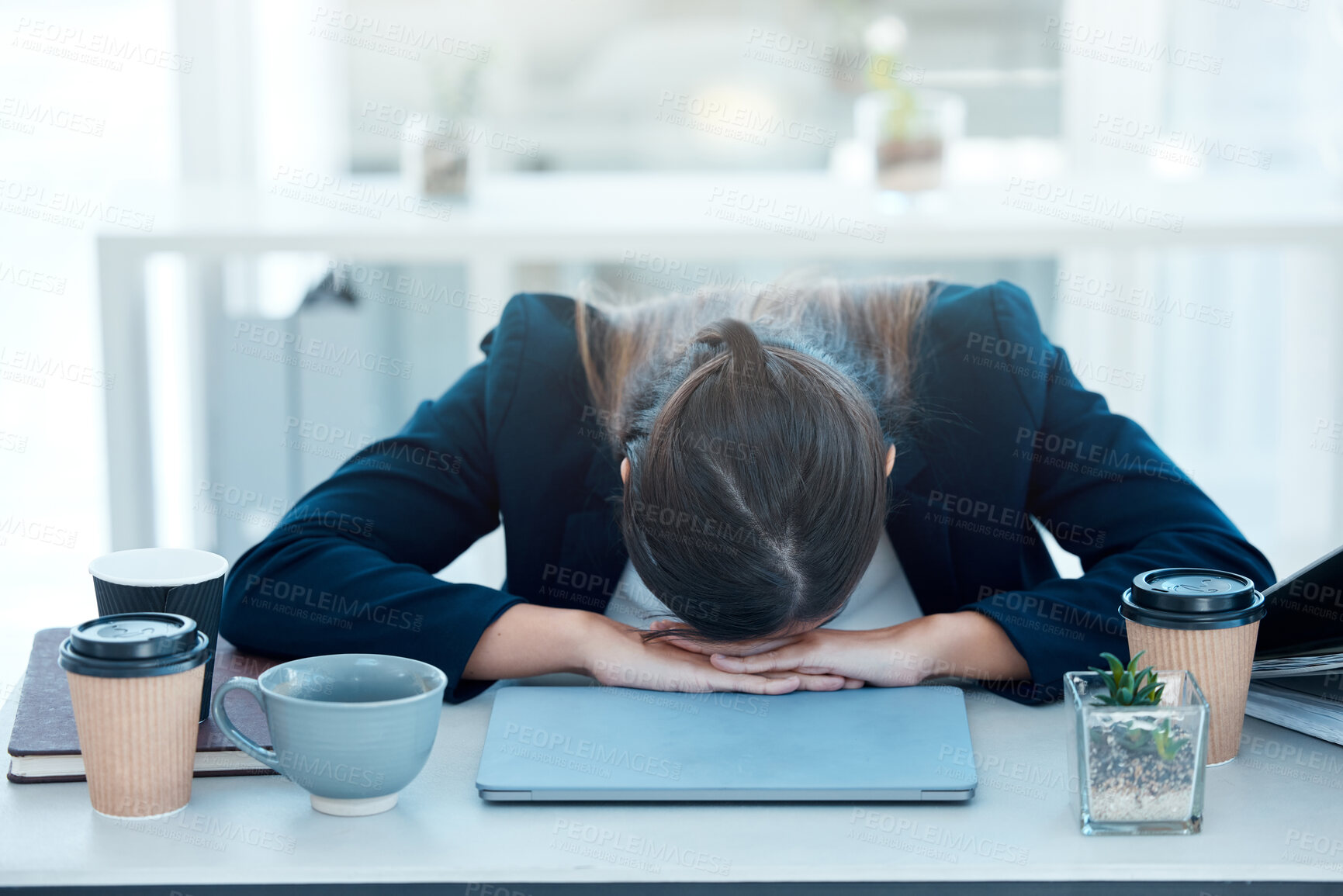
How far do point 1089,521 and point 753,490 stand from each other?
0.47 m

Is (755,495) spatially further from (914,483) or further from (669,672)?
(914,483)

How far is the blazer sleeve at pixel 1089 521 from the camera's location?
1.00 metres

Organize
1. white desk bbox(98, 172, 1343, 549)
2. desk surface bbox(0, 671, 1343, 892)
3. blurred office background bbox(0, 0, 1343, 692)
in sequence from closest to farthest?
desk surface bbox(0, 671, 1343, 892) → white desk bbox(98, 172, 1343, 549) → blurred office background bbox(0, 0, 1343, 692)

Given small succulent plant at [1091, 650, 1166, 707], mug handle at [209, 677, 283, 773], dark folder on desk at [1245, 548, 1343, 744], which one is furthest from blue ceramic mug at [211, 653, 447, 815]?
dark folder on desk at [1245, 548, 1343, 744]

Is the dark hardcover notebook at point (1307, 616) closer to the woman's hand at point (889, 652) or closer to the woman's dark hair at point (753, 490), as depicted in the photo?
the woman's hand at point (889, 652)

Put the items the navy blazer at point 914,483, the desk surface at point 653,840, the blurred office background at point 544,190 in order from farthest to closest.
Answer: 1. the blurred office background at point 544,190
2. the navy blazer at point 914,483
3. the desk surface at point 653,840

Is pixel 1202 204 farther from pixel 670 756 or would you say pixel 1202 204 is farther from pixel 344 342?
pixel 670 756

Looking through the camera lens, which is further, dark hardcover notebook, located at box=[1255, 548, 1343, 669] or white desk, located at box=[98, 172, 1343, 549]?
white desk, located at box=[98, 172, 1343, 549]

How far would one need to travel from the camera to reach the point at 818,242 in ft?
7.03

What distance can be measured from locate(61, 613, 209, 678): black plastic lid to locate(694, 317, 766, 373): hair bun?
0.39 meters

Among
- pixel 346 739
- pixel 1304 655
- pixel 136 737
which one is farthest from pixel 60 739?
pixel 1304 655

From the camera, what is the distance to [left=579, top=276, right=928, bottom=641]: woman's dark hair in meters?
0.86

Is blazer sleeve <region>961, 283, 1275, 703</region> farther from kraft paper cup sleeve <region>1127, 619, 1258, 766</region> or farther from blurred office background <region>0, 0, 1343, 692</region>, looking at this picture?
blurred office background <region>0, 0, 1343, 692</region>

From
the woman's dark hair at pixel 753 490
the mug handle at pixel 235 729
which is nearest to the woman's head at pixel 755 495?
the woman's dark hair at pixel 753 490
